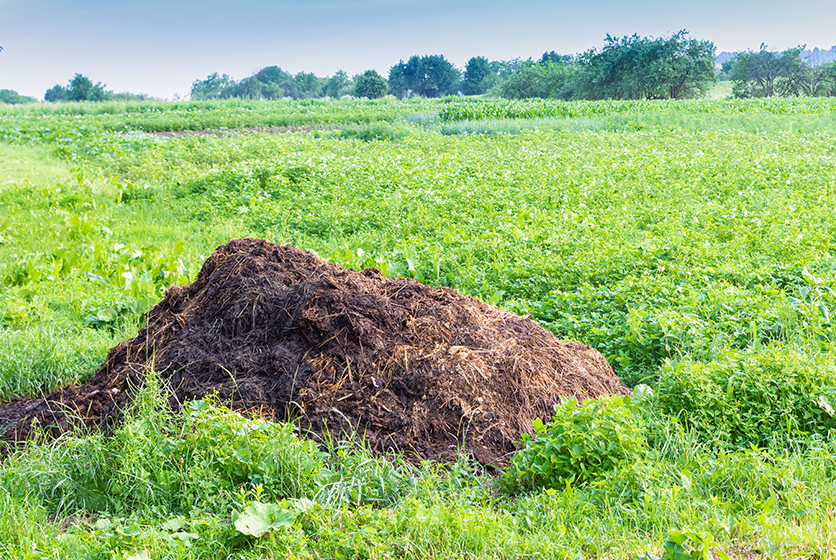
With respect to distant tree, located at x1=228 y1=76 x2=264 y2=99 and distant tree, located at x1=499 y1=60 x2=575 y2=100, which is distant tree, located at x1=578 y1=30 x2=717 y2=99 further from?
distant tree, located at x1=228 y1=76 x2=264 y2=99

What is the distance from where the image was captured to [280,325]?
4.73 metres

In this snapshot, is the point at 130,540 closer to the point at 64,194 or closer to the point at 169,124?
the point at 64,194

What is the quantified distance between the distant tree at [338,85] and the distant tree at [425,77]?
8.54 meters

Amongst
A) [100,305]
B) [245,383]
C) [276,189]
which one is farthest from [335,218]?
[245,383]

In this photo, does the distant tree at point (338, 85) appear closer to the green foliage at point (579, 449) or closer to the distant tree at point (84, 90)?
the distant tree at point (84, 90)

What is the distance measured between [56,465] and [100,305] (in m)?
3.31

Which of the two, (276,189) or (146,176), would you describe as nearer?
(276,189)

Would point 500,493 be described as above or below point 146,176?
below

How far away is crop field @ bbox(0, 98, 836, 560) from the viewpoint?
10.1 feet

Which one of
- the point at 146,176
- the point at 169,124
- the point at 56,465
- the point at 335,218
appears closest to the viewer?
the point at 56,465

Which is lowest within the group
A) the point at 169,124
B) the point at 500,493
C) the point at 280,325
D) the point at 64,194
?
the point at 500,493

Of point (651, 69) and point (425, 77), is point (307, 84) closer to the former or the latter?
point (425, 77)

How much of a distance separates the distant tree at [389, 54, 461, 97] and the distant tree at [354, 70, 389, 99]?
1818 cm

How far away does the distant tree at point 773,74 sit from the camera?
198ft
